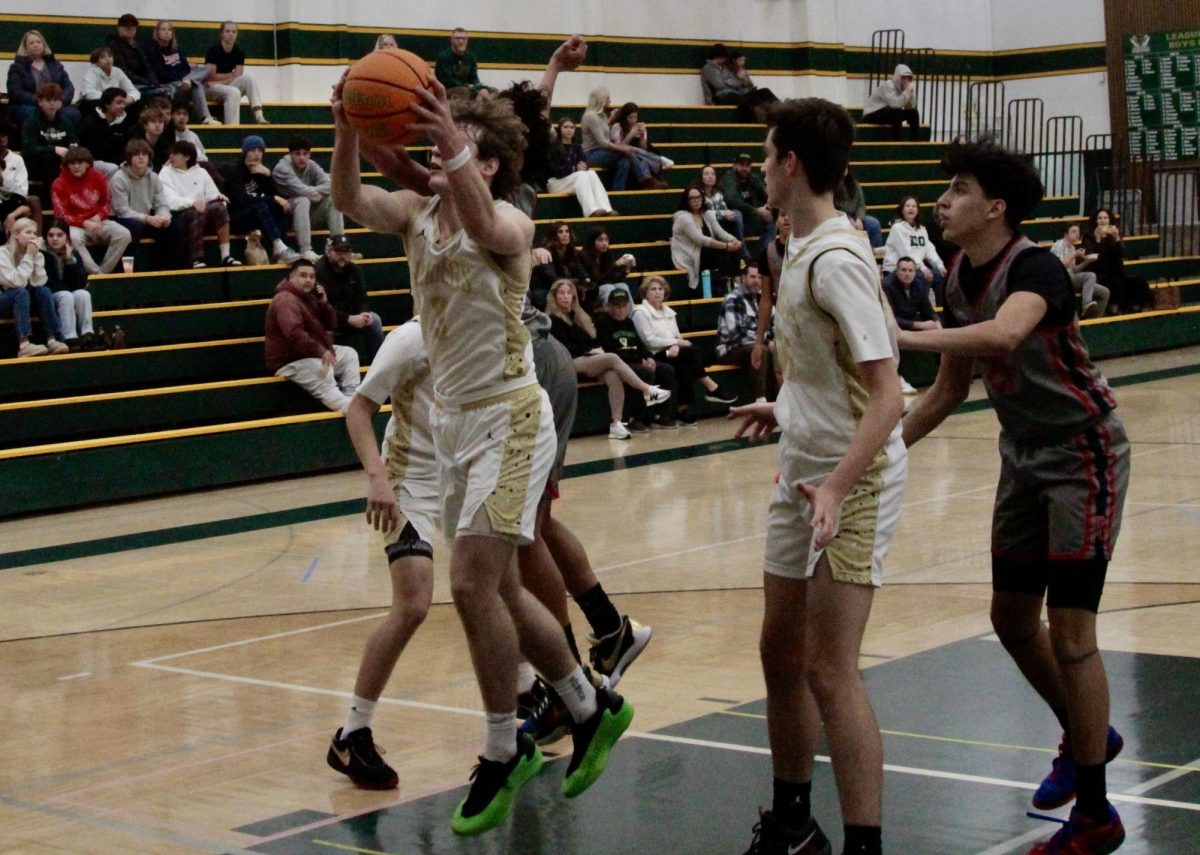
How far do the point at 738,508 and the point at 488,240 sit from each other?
6.01 meters

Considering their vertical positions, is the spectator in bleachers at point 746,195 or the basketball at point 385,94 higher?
the basketball at point 385,94

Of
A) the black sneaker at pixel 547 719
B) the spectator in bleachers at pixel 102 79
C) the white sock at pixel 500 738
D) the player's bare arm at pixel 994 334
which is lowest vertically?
the black sneaker at pixel 547 719

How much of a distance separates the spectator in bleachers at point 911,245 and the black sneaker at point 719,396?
7.65ft

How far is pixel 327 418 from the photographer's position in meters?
12.5

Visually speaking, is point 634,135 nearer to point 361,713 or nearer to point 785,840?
point 361,713

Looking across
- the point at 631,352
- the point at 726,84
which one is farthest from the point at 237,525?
the point at 726,84

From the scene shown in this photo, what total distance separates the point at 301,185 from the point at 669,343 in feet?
11.3

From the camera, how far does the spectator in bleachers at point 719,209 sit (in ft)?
55.7

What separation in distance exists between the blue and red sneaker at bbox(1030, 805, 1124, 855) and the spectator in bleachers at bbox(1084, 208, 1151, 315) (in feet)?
50.5

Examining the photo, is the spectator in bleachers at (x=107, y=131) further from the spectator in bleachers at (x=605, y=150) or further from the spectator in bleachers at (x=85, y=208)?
the spectator in bleachers at (x=605, y=150)

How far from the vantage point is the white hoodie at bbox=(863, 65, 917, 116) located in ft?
72.4

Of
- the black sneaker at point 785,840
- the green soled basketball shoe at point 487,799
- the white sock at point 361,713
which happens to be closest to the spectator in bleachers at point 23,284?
the white sock at point 361,713

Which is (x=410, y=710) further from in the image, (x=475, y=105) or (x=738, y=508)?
(x=738, y=508)

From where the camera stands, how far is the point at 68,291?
40.7 ft
